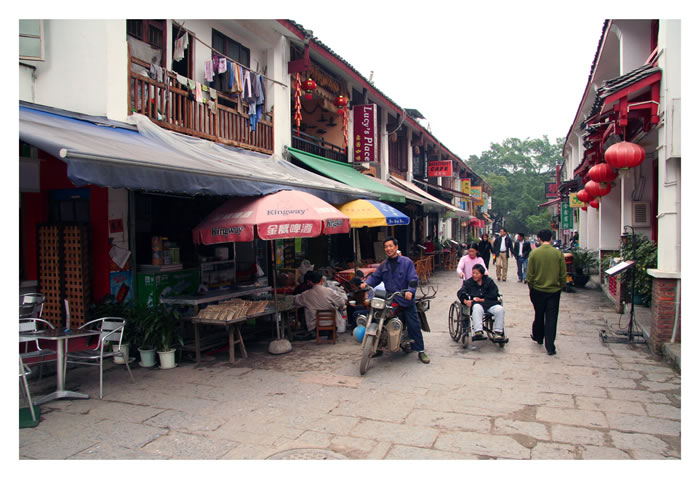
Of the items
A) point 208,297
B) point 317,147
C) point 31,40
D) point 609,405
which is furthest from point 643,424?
point 317,147

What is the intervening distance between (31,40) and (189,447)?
6.75 m

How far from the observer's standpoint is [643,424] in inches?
178

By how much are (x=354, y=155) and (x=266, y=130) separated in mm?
4837

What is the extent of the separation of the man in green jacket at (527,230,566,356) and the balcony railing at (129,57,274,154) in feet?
20.4

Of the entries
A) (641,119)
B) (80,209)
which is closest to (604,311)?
(641,119)

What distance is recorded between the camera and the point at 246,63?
11.0m

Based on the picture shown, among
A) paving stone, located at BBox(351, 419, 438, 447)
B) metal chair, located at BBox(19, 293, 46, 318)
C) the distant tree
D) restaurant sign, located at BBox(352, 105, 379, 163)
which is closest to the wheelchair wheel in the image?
paving stone, located at BBox(351, 419, 438, 447)

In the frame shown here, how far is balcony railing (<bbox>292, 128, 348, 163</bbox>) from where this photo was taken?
12883mm

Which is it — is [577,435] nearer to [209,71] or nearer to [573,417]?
[573,417]

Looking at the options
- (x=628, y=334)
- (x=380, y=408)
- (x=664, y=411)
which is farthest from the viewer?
(x=628, y=334)

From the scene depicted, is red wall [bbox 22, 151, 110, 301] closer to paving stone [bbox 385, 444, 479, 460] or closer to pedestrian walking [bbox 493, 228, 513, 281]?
paving stone [bbox 385, 444, 479, 460]

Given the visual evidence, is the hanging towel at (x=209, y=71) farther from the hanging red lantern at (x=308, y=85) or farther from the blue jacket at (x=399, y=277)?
the blue jacket at (x=399, y=277)

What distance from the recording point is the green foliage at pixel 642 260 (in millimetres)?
7974

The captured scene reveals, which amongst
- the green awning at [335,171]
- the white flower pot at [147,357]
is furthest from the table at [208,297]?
the green awning at [335,171]
